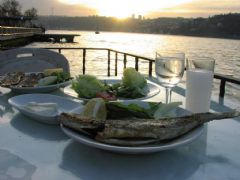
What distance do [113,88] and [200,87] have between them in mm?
427

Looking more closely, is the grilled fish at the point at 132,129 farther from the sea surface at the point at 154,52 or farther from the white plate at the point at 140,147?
the sea surface at the point at 154,52

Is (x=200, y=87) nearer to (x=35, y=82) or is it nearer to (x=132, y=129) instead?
(x=132, y=129)

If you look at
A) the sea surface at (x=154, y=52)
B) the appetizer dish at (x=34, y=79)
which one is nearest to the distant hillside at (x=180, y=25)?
the sea surface at (x=154, y=52)

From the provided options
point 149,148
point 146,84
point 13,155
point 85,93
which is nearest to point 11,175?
point 13,155

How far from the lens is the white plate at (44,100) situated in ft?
3.41

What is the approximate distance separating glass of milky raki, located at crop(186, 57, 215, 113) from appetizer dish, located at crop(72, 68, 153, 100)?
0.81 feet

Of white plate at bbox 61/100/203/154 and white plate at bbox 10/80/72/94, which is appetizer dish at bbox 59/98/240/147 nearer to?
white plate at bbox 61/100/203/154

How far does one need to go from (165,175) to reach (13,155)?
390 millimetres

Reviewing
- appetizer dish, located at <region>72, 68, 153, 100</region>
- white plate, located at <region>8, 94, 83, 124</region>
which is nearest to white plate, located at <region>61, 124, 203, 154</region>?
white plate, located at <region>8, 94, 83, 124</region>

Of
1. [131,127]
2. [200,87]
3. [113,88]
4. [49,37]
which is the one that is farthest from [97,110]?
[49,37]

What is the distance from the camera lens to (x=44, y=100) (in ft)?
4.18

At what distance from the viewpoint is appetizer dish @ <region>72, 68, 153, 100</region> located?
1320mm

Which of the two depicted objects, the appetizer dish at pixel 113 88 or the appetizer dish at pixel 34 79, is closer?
the appetizer dish at pixel 113 88

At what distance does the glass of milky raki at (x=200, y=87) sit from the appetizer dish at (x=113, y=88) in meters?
0.25
